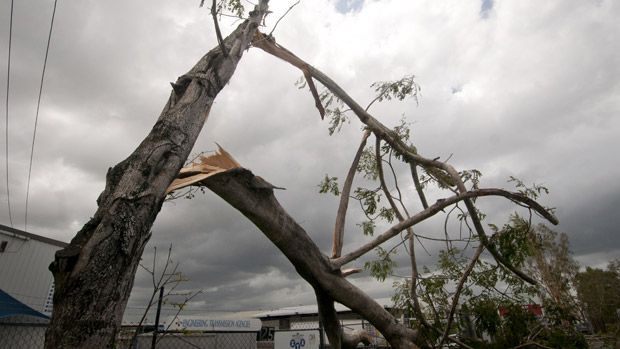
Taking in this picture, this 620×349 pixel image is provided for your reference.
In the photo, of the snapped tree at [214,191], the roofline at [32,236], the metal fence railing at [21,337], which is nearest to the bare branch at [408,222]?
the snapped tree at [214,191]

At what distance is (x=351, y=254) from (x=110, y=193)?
251 cm

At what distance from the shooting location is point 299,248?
342 centimetres

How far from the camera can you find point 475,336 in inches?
192

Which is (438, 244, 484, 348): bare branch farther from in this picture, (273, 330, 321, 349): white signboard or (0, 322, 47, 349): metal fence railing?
(0, 322, 47, 349): metal fence railing

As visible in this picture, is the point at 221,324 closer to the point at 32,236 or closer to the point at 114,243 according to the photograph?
the point at 32,236

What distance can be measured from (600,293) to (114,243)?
31.3 m

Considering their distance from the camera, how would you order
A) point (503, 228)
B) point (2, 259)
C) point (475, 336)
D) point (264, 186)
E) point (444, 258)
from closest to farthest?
point (264, 186) → point (503, 228) → point (475, 336) → point (444, 258) → point (2, 259)

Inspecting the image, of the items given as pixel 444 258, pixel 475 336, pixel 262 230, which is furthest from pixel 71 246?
pixel 444 258

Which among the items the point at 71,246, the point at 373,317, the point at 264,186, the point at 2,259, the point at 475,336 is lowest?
the point at 475,336

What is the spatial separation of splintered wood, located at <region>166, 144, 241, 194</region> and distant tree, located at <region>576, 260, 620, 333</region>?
63.7 ft

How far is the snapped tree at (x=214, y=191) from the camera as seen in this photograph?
158cm

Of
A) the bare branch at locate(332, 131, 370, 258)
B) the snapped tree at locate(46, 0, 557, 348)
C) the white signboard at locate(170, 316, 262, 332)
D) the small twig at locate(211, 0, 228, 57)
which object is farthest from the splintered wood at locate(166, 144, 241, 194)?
the white signboard at locate(170, 316, 262, 332)

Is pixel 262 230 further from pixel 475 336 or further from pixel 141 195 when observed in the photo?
pixel 475 336

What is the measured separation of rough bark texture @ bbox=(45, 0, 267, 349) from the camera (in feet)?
5.03
